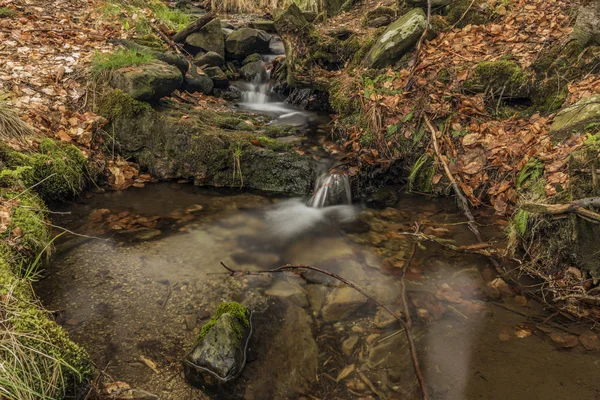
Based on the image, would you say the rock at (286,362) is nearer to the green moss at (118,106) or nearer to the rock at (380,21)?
the green moss at (118,106)

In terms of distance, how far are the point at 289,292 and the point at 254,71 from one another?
6.43 metres

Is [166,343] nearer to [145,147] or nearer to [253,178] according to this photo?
[253,178]

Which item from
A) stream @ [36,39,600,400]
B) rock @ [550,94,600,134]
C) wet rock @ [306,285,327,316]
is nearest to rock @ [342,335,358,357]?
stream @ [36,39,600,400]

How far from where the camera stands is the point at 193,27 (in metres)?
7.88

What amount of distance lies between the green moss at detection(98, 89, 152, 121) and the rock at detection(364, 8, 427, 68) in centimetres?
367

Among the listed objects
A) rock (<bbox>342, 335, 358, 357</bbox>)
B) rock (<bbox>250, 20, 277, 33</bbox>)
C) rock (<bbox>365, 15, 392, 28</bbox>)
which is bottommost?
rock (<bbox>342, 335, 358, 357</bbox>)

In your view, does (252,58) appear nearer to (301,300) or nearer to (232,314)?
(301,300)

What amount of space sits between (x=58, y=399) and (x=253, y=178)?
3722 mm

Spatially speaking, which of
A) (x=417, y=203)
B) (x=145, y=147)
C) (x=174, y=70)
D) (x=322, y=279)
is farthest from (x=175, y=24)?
(x=322, y=279)

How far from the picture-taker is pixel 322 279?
3639 millimetres

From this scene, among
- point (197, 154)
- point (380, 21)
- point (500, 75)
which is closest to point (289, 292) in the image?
point (197, 154)

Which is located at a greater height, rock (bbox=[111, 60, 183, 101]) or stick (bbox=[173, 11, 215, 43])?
stick (bbox=[173, 11, 215, 43])

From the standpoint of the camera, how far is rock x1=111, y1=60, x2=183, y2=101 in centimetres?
540

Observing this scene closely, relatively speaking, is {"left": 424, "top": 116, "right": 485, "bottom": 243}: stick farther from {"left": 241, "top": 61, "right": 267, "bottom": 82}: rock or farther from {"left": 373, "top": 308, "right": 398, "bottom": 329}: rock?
{"left": 241, "top": 61, "right": 267, "bottom": 82}: rock
